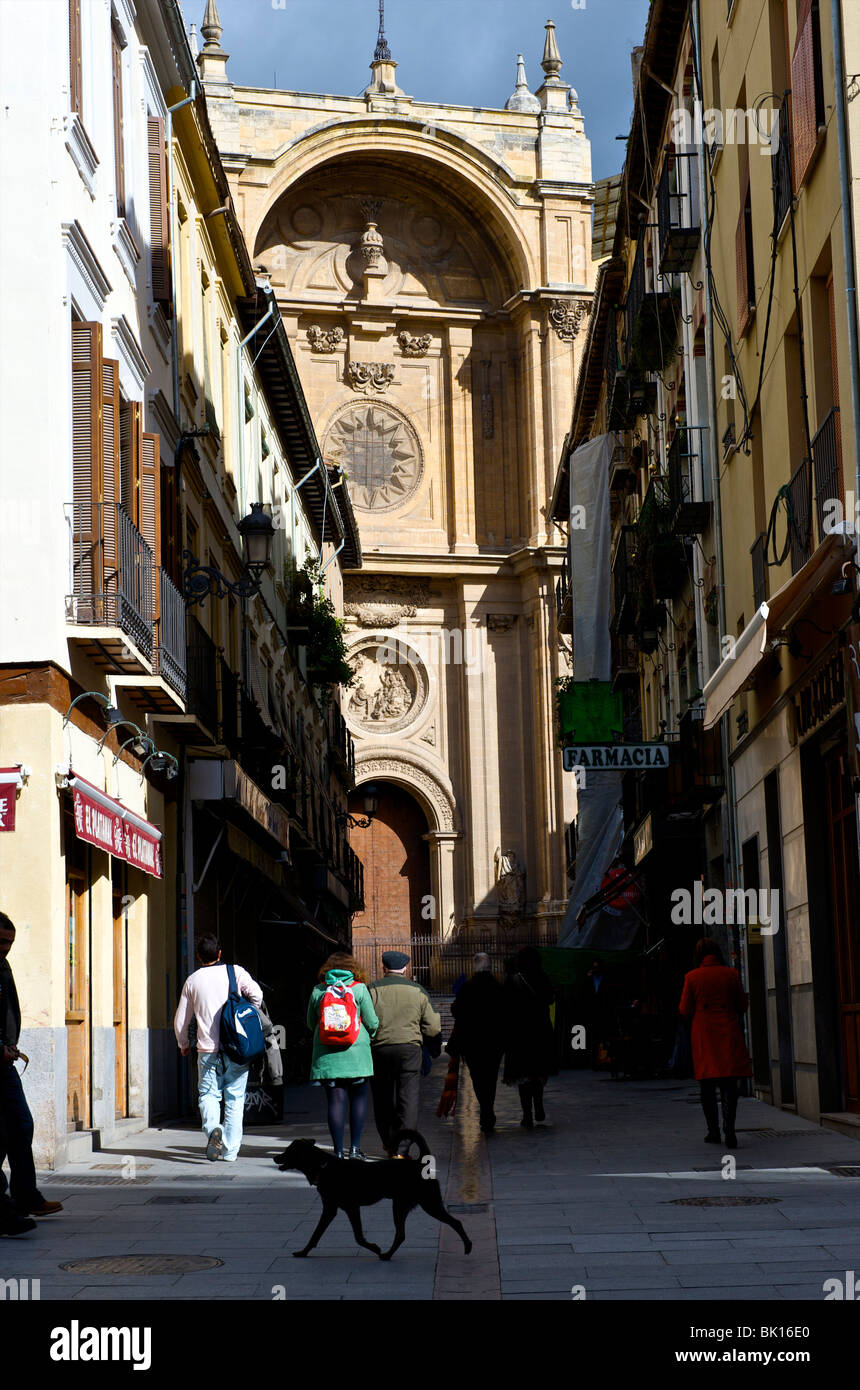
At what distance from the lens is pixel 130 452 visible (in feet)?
53.0

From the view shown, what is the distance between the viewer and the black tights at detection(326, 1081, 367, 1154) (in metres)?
12.3

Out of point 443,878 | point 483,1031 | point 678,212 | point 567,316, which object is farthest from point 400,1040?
point 567,316

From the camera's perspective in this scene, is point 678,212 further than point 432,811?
No

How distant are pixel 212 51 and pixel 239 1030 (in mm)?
43773

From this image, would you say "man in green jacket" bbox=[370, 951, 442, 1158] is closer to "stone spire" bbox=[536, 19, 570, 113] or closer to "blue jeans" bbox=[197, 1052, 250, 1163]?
"blue jeans" bbox=[197, 1052, 250, 1163]

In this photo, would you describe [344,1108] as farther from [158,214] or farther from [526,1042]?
[158,214]

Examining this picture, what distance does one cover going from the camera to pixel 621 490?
35.6m

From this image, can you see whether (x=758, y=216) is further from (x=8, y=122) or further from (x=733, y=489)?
(x=8, y=122)

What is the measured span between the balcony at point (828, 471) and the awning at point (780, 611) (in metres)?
0.54

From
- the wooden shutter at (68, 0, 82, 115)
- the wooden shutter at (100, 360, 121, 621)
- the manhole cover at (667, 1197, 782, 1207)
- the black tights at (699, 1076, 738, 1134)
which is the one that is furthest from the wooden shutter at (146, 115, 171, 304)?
the manhole cover at (667, 1197, 782, 1207)

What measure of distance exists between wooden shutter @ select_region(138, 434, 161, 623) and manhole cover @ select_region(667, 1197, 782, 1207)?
752 centimetres

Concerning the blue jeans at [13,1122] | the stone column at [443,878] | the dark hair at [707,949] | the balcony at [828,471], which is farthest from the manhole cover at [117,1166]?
the stone column at [443,878]

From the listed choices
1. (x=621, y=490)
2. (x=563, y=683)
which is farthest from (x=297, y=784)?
(x=563, y=683)
